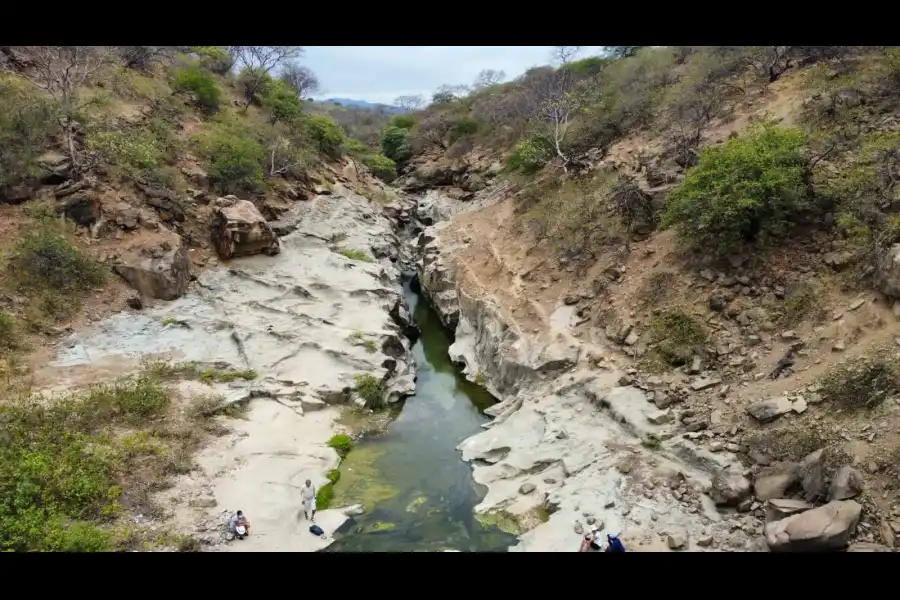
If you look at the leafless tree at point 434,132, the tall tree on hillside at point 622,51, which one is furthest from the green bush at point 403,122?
the tall tree on hillside at point 622,51

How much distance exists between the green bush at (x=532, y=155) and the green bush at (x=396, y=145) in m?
21.9

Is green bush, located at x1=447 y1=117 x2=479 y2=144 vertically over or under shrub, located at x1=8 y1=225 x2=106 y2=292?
over

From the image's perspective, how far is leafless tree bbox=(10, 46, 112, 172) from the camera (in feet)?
68.4

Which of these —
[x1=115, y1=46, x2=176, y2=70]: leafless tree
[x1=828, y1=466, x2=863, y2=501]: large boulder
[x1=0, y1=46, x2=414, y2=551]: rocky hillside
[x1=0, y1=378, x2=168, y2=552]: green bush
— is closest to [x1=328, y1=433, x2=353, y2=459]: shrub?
[x1=0, y1=46, x2=414, y2=551]: rocky hillside

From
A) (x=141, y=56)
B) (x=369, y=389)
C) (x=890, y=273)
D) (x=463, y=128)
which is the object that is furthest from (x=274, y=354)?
(x=463, y=128)

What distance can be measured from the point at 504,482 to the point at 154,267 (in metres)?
15.1

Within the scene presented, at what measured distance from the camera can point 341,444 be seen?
644 inches

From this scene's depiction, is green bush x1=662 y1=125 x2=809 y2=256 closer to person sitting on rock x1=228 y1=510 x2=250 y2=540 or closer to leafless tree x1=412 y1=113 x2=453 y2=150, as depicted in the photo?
person sitting on rock x1=228 y1=510 x2=250 y2=540

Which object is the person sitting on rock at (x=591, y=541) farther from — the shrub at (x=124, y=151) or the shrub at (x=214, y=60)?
the shrub at (x=214, y=60)

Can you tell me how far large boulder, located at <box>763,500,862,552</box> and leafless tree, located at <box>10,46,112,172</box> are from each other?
82.4 ft

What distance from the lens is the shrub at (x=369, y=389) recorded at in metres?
18.3

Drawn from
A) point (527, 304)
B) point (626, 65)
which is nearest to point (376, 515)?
point (527, 304)

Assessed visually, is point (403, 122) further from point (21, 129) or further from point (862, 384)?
point (862, 384)

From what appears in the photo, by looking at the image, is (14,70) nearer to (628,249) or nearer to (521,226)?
(521,226)
